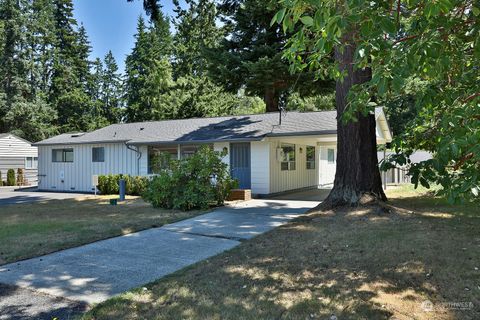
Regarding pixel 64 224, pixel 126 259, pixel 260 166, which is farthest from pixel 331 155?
pixel 126 259

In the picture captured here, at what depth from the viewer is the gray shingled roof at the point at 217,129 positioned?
47.1 ft

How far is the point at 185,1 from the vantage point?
1232 cm

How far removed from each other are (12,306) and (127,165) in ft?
47.8

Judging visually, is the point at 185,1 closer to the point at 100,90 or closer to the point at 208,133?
the point at 208,133

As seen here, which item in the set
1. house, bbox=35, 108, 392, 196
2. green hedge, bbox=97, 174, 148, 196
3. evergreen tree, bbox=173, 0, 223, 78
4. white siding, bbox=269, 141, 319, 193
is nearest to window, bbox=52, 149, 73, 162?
house, bbox=35, 108, 392, 196

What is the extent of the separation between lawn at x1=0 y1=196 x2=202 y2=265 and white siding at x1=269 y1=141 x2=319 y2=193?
5.25 m

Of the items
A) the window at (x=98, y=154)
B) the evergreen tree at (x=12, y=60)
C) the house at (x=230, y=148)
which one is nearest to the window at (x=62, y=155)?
the house at (x=230, y=148)

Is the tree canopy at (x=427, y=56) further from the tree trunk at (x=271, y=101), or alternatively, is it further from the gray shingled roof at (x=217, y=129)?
the tree trunk at (x=271, y=101)

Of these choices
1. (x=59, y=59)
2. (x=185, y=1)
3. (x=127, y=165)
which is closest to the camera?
(x=185, y=1)

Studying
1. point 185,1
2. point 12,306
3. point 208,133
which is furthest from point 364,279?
point 208,133

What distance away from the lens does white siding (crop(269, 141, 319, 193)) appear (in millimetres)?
14867

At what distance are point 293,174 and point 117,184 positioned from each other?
7.76m

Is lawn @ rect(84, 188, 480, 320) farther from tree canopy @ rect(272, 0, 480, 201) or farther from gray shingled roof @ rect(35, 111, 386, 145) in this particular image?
gray shingled roof @ rect(35, 111, 386, 145)

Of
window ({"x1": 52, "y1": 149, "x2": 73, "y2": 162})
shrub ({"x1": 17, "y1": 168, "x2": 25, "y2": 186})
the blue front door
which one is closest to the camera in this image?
the blue front door
